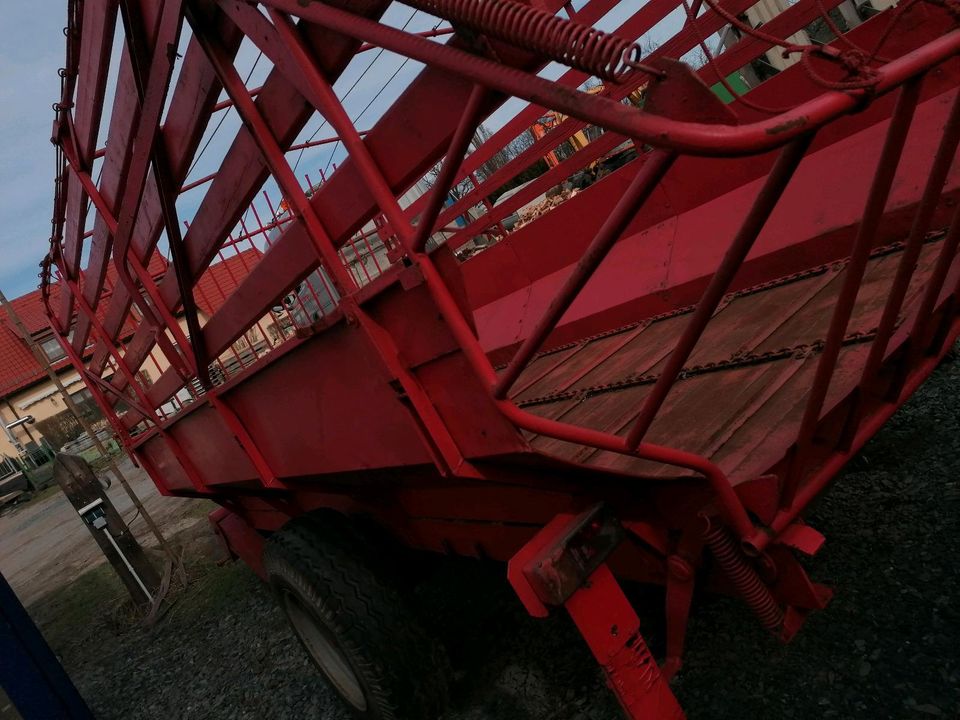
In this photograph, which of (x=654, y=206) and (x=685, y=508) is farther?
(x=654, y=206)

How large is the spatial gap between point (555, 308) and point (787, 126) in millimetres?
488

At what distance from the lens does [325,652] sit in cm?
284

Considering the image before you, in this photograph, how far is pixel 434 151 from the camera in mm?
1366

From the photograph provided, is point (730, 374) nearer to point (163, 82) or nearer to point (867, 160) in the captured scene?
point (867, 160)

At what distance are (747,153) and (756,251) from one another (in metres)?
2.13

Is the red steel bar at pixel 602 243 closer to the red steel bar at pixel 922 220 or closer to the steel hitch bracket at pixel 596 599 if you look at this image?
the steel hitch bracket at pixel 596 599

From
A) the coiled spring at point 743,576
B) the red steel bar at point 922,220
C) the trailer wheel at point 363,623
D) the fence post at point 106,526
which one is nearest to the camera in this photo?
the red steel bar at point 922,220

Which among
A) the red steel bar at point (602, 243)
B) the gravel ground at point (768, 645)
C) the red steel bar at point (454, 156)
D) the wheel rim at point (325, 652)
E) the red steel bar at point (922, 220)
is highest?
the red steel bar at point (454, 156)

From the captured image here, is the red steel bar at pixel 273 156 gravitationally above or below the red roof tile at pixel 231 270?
below

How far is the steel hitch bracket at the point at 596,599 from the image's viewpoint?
4.91ft

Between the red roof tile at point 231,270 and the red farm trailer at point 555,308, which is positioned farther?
the red roof tile at point 231,270

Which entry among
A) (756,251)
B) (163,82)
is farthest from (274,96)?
(756,251)

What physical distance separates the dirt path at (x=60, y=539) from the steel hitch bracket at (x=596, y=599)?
7.61 meters

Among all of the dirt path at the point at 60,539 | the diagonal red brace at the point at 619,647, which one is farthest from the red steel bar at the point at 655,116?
the dirt path at the point at 60,539
